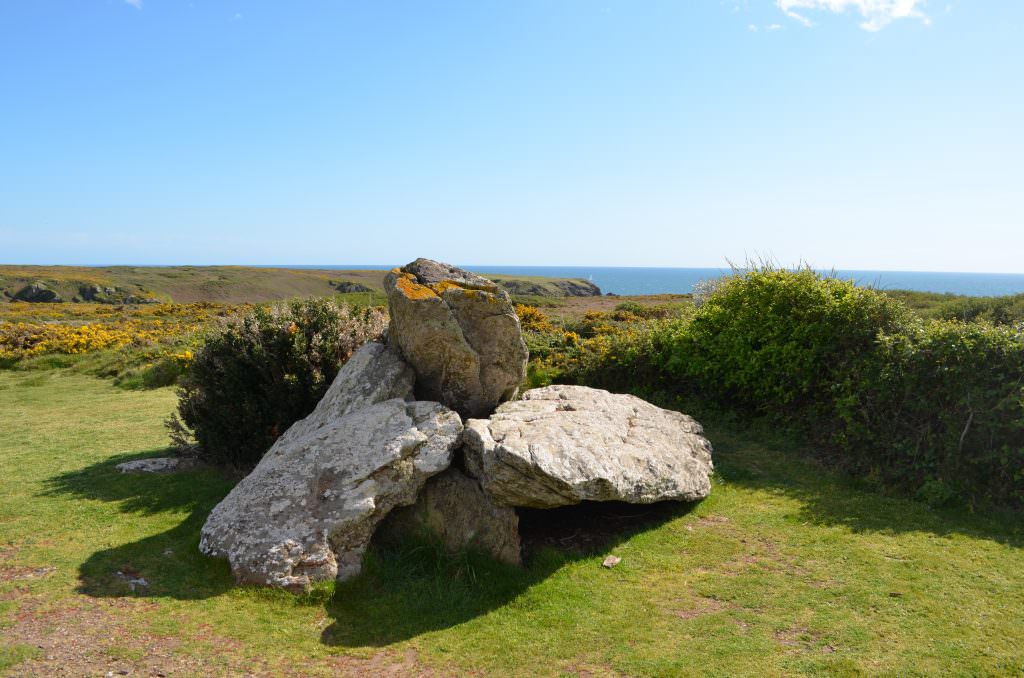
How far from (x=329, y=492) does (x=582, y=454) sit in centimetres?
290

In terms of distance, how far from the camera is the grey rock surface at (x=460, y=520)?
6.95 m

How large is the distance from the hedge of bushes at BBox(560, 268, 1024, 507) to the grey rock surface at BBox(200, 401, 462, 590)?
20.9 ft

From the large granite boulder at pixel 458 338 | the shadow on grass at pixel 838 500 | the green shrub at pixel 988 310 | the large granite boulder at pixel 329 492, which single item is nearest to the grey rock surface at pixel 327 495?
the large granite boulder at pixel 329 492

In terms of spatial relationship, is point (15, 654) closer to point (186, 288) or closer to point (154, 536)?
point (154, 536)

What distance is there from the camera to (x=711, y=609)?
6016mm

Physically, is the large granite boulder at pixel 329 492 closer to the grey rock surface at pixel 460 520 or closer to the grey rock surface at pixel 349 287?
the grey rock surface at pixel 460 520

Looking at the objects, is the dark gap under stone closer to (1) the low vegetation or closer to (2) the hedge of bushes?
(1) the low vegetation

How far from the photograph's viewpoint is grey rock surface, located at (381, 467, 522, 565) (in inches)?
274

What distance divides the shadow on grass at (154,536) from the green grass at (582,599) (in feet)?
0.11

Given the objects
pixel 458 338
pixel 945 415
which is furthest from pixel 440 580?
pixel 945 415

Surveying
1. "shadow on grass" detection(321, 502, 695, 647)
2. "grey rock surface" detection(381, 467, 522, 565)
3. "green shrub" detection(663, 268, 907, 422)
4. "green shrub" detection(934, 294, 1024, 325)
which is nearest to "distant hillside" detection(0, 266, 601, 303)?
"green shrub" detection(934, 294, 1024, 325)

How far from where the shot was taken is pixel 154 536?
743 cm

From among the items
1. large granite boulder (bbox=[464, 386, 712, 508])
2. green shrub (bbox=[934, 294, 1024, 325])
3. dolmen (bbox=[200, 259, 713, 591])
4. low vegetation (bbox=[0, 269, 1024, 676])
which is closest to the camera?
low vegetation (bbox=[0, 269, 1024, 676])

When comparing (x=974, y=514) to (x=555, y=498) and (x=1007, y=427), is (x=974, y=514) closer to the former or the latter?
(x=1007, y=427)
